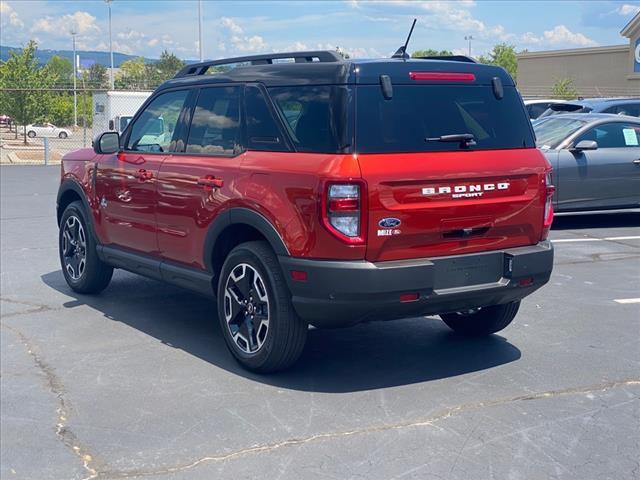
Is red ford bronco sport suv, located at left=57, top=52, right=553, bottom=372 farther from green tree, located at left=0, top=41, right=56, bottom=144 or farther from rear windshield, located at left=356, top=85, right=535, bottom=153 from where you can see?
green tree, located at left=0, top=41, right=56, bottom=144

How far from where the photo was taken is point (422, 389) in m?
5.42

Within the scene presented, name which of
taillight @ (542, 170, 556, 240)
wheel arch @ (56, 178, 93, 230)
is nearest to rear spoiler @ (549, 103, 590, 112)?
wheel arch @ (56, 178, 93, 230)

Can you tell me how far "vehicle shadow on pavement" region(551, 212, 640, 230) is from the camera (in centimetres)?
1248

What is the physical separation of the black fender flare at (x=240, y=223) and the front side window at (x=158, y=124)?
1.02 metres

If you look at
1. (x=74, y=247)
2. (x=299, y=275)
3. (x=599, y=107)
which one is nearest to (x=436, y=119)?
(x=299, y=275)

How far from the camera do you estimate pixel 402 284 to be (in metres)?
5.07

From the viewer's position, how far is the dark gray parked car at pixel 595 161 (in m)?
11.6

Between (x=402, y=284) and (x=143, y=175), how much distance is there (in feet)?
8.63

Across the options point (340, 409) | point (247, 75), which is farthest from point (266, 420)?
point (247, 75)

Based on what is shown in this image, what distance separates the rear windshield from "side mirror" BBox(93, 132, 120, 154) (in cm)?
291

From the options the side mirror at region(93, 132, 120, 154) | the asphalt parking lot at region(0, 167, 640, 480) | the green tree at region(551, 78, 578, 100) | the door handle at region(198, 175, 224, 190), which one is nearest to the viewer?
the asphalt parking lot at region(0, 167, 640, 480)

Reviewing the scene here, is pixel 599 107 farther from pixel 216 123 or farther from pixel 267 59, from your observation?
pixel 216 123

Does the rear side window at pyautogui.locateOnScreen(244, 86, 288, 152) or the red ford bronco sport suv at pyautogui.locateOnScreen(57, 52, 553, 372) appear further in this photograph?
the rear side window at pyautogui.locateOnScreen(244, 86, 288, 152)

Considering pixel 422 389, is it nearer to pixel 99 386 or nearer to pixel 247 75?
pixel 99 386
